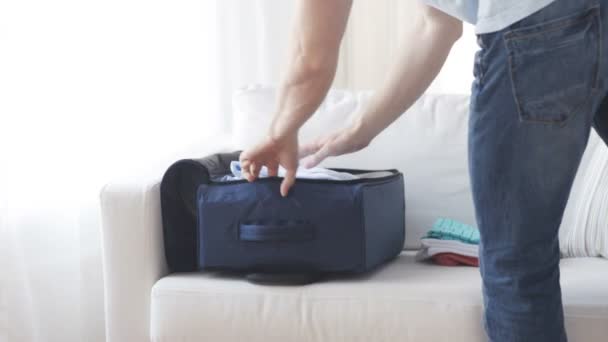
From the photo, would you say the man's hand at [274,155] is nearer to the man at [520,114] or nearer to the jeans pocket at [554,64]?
the man at [520,114]

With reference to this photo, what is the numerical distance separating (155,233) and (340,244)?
1.23ft

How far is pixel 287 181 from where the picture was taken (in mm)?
1645

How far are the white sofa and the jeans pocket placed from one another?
0.58 m

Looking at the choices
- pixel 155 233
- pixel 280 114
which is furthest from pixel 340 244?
pixel 280 114

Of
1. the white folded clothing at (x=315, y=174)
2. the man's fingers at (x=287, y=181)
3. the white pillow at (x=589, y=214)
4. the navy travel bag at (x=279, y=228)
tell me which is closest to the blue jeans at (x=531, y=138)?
the man's fingers at (x=287, y=181)

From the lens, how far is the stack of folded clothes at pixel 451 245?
1891mm

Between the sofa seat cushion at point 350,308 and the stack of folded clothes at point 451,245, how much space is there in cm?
10

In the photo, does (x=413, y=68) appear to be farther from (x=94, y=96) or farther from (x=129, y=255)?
(x=94, y=96)

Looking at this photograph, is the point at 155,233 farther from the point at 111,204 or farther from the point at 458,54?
the point at 458,54

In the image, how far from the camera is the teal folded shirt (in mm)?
1931

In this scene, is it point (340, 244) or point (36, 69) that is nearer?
point (340, 244)

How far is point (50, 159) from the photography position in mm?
2338

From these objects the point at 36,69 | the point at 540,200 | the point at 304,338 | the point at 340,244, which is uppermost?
the point at 36,69

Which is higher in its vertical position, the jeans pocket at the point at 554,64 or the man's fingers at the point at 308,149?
the jeans pocket at the point at 554,64
